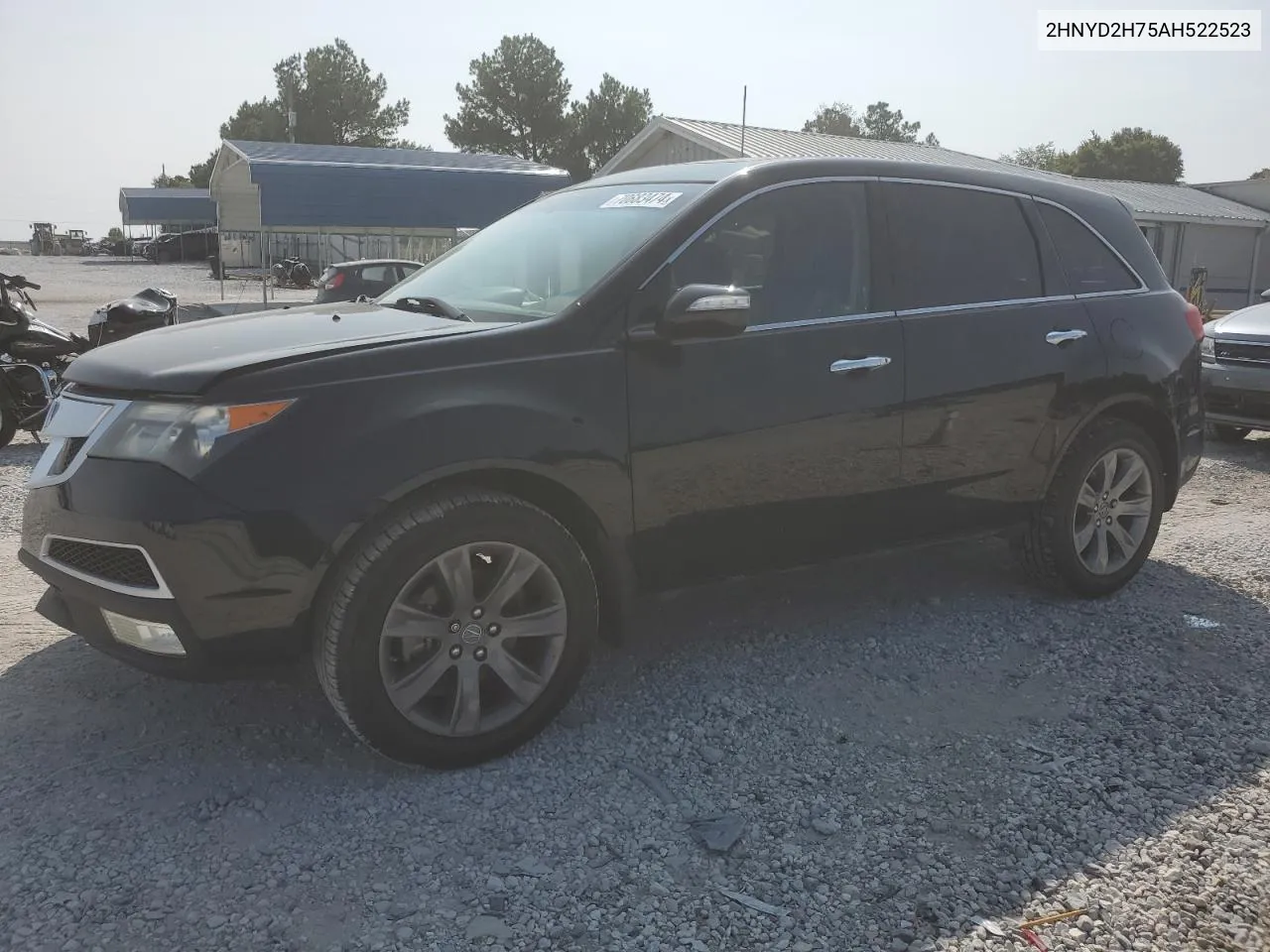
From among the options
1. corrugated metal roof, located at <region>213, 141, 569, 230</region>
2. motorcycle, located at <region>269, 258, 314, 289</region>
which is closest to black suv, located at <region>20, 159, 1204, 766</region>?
corrugated metal roof, located at <region>213, 141, 569, 230</region>

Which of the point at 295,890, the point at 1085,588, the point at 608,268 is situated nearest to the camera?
the point at 295,890

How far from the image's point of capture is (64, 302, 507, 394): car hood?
9.43ft

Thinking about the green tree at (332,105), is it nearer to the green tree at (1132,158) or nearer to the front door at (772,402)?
the green tree at (1132,158)

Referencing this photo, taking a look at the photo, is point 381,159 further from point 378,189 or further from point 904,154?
point 904,154

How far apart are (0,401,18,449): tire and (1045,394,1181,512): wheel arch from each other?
7.44 meters

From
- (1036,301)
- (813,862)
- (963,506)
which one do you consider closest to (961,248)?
(1036,301)

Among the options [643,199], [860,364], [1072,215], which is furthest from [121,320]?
[1072,215]

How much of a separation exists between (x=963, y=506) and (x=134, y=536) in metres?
3.04

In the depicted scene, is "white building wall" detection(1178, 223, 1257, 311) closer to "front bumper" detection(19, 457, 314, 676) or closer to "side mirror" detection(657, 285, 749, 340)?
"side mirror" detection(657, 285, 749, 340)

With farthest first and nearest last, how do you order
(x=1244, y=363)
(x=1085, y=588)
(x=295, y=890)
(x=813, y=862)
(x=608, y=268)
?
(x=1244, y=363)
(x=1085, y=588)
(x=608, y=268)
(x=813, y=862)
(x=295, y=890)

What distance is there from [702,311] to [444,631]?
1.27 metres

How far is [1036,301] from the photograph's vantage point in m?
4.32

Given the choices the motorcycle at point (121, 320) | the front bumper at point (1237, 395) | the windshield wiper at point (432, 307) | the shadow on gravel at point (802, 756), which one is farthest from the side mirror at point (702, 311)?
the front bumper at point (1237, 395)

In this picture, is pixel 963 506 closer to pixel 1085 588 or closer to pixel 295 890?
pixel 1085 588
